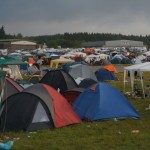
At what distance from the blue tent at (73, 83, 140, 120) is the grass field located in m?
0.29

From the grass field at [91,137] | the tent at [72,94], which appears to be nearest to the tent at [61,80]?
the tent at [72,94]

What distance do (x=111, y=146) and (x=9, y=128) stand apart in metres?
A: 3.13

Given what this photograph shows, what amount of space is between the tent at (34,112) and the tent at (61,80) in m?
6.35

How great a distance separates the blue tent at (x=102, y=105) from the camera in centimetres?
1137

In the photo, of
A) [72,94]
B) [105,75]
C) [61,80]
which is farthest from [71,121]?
[105,75]

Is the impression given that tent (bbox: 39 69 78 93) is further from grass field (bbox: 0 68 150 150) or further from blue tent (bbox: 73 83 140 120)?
grass field (bbox: 0 68 150 150)

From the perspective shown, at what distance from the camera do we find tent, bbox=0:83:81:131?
33.1 feet

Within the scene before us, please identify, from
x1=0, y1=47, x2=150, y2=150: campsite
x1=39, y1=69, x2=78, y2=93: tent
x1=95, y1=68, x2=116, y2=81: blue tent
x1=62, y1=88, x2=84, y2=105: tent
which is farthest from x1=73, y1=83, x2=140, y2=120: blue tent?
x1=95, y1=68, x2=116, y2=81: blue tent

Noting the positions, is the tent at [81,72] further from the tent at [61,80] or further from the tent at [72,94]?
the tent at [72,94]

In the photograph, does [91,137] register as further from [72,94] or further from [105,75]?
[105,75]

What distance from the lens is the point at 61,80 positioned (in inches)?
697

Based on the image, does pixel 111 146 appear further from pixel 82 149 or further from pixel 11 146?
pixel 11 146

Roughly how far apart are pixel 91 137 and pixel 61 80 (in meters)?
8.46

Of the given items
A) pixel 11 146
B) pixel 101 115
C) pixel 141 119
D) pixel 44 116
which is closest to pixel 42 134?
pixel 44 116
